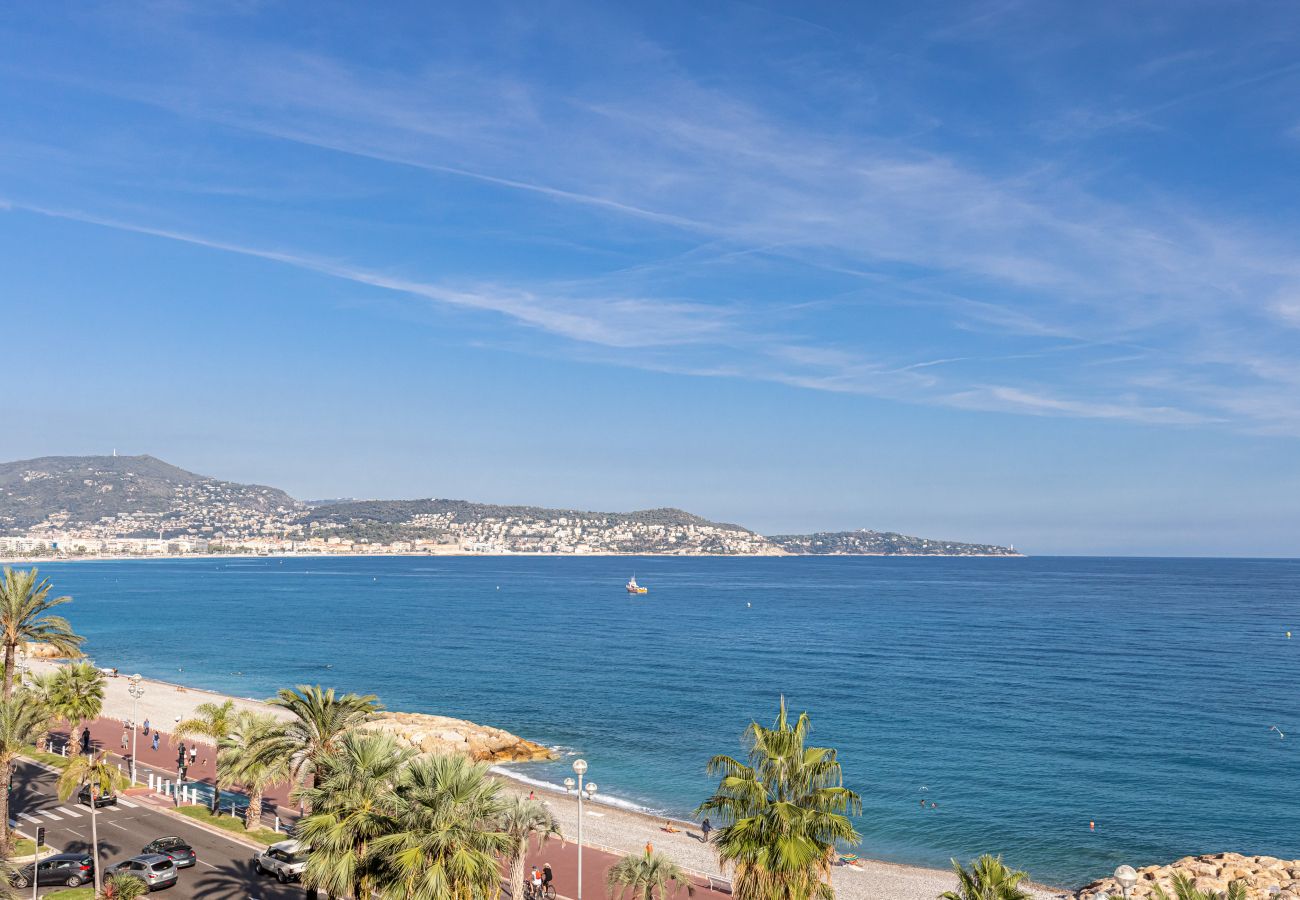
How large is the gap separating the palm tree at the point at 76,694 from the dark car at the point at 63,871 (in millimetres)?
17043

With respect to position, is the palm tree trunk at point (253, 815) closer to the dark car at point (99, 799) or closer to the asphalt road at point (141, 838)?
the asphalt road at point (141, 838)

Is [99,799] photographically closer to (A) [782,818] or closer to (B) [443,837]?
(B) [443,837]

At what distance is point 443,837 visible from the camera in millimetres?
19703

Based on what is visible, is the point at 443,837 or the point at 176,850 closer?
the point at 443,837

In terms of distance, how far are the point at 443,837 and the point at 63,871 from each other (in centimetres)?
2010

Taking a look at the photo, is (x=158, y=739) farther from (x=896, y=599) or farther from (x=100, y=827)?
(x=896, y=599)

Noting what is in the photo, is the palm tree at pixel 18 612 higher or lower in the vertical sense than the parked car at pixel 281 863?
higher

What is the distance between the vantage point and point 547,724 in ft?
236

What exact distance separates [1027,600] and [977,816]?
495ft

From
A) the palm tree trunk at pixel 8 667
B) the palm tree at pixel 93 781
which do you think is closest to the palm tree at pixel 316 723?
the palm tree at pixel 93 781

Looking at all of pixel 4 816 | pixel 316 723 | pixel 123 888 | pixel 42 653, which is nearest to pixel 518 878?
pixel 316 723

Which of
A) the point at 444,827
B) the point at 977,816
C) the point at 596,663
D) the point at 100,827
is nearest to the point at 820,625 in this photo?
the point at 596,663

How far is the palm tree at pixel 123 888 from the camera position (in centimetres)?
2636

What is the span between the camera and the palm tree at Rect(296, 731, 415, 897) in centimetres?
2166
